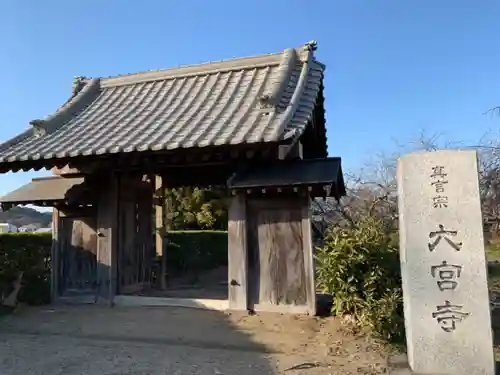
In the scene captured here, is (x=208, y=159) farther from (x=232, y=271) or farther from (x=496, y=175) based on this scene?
(x=496, y=175)

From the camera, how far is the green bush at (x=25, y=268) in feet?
28.2

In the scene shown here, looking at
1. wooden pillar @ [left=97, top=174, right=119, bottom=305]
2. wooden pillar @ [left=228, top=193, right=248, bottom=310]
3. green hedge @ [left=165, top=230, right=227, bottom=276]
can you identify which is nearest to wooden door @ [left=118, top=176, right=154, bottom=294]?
wooden pillar @ [left=97, top=174, right=119, bottom=305]

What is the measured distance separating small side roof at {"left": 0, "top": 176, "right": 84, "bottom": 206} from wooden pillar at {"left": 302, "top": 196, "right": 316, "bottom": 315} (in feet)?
14.5

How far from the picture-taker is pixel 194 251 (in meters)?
15.4

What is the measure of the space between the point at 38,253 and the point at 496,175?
14538mm

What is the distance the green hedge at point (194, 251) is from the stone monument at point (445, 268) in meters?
10.3

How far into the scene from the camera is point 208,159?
26.8 ft

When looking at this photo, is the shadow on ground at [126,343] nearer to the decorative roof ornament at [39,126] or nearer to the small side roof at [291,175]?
the small side roof at [291,175]

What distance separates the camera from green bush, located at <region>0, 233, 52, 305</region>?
8.59m

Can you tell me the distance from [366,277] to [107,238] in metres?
4.98

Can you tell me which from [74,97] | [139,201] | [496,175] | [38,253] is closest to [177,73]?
[74,97]

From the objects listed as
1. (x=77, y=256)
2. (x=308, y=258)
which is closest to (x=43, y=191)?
(x=77, y=256)

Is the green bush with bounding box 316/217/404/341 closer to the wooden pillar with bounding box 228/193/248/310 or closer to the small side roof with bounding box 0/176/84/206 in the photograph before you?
the wooden pillar with bounding box 228/193/248/310

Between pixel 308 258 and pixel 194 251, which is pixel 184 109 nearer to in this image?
pixel 308 258
